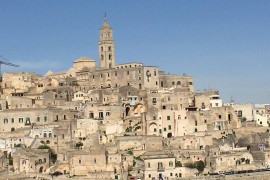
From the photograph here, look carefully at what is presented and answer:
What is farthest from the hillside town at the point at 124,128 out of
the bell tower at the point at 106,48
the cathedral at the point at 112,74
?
the bell tower at the point at 106,48

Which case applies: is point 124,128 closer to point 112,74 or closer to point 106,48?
point 112,74

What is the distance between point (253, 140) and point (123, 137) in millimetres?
12592

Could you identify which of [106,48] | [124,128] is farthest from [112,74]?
[124,128]

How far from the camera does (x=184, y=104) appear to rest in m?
68.9

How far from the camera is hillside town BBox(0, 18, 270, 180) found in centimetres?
5669

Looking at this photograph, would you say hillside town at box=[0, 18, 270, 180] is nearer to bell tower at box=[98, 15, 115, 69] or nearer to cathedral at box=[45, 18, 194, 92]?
cathedral at box=[45, 18, 194, 92]

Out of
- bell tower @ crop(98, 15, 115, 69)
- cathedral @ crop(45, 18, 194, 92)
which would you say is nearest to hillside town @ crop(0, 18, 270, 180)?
cathedral @ crop(45, 18, 194, 92)

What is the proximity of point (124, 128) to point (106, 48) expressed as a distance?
21693mm

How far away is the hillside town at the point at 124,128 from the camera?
56688 millimetres

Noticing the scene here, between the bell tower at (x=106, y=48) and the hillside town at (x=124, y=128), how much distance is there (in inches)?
119

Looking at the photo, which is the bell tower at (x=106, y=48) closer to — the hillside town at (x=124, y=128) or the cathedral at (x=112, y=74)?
the cathedral at (x=112, y=74)

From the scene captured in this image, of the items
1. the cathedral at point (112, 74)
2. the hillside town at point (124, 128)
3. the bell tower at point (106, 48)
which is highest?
the bell tower at point (106, 48)

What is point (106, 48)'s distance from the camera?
8506 centimetres

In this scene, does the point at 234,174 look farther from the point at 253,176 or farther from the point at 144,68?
the point at 144,68
